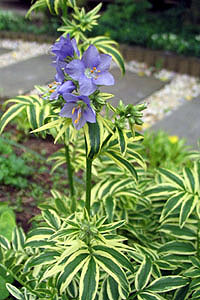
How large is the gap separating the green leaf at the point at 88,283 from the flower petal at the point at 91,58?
71 cm

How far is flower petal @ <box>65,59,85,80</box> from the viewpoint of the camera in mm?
1060

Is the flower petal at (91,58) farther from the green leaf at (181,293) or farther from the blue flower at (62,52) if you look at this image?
the green leaf at (181,293)

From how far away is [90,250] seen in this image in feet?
4.33

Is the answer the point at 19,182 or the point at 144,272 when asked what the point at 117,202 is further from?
the point at 19,182

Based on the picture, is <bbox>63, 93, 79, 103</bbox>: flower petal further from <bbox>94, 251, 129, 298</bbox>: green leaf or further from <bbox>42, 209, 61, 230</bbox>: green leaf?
<bbox>42, 209, 61, 230</bbox>: green leaf

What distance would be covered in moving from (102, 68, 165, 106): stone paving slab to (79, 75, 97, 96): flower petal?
3.13 m

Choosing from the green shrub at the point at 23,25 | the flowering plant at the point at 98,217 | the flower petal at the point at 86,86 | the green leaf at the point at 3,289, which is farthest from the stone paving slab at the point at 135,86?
the flower petal at the point at 86,86

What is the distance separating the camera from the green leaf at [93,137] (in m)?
1.13

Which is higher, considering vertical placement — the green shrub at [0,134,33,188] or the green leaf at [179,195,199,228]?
the green leaf at [179,195,199,228]

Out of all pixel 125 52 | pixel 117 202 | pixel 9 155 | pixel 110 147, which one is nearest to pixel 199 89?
pixel 125 52

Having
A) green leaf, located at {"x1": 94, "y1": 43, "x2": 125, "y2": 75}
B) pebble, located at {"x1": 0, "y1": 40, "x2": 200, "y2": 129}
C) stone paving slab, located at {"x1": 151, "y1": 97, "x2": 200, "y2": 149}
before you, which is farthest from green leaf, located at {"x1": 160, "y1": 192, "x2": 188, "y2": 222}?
pebble, located at {"x1": 0, "y1": 40, "x2": 200, "y2": 129}

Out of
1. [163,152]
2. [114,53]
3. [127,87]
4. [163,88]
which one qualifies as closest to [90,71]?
Answer: [114,53]

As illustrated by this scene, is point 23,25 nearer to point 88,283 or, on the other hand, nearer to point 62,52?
point 62,52

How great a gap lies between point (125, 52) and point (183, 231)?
4.02m
